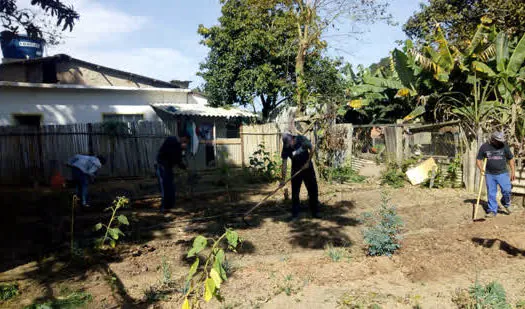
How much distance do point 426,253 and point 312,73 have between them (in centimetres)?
1627

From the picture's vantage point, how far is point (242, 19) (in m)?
18.6

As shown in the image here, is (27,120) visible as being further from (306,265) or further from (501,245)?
(501,245)

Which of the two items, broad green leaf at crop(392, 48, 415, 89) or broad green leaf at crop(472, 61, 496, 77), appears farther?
broad green leaf at crop(392, 48, 415, 89)

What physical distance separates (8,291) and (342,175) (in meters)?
9.16

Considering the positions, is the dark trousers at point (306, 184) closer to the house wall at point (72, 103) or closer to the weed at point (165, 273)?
the weed at point (165, 273)

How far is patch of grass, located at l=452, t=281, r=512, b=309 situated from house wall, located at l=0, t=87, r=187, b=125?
14.7 m

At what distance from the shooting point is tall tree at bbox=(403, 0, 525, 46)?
13.9 meters

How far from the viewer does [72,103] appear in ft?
49.4

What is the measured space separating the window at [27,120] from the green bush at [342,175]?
1098 centimetres

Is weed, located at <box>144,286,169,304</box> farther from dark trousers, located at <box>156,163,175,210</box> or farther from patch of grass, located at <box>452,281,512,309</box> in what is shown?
dark trousers, located at <box>156,163,175,210</box>

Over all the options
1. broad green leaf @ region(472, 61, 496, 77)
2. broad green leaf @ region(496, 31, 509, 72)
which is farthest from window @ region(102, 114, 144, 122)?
broad green leaf @ region(496, 31, 509, 72)

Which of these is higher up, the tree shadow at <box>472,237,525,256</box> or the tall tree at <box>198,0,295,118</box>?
the tall tree at <box>198,0,295,118</box>

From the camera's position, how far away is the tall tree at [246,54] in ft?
59.8

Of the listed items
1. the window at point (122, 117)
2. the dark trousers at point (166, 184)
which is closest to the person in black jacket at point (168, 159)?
the dark trousers at point (166, 184)
